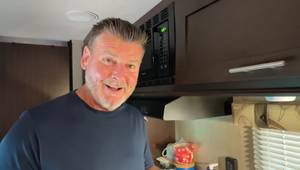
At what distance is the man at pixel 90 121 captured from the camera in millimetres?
931

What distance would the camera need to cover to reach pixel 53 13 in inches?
59.4

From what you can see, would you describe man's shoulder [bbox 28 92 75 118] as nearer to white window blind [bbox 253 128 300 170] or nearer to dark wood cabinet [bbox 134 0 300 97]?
dark wood cabinet [bbox 134 0 300 97]

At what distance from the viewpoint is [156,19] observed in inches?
51.6

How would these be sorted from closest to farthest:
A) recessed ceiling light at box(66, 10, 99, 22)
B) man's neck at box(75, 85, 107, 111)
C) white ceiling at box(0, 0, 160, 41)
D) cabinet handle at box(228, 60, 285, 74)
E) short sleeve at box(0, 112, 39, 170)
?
cabinet handle at box(228, 60, 285, 74)
short sleeve at box(0, 112, 39, 170)
man's neck at box(75, 85, 107, 111)
white ceiling at box(0, 0, 160, 41)
recessed ceiling light at box(66, 10, 99, 22)

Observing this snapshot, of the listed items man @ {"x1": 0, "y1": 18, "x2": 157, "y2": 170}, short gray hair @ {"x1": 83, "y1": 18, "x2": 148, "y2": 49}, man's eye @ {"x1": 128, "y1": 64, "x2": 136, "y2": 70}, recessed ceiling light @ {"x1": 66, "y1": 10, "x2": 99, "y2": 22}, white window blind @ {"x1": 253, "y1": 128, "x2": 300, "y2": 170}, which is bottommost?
white window blind @ {"x1": 253, "y1": 128, "x2": 300, "y2": 170}

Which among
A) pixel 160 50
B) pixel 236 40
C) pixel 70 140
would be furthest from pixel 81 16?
pixel 236 40

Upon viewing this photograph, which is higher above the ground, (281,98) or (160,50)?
(160,50)

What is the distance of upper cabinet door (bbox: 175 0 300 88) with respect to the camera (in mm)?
618

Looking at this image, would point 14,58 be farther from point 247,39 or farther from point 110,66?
point 247,39

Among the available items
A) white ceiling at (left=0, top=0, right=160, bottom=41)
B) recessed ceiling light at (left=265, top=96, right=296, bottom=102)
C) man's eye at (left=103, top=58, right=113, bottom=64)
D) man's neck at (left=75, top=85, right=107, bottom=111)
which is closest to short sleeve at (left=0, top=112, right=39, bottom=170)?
man's neck at (left=75, top=85, right=107, bottom=111)

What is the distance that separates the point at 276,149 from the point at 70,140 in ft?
3.02

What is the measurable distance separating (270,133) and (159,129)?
1.01 meters

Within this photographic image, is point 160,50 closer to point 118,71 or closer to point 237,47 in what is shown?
point 118,71

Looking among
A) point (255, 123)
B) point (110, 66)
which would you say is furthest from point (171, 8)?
point (255, 123)
